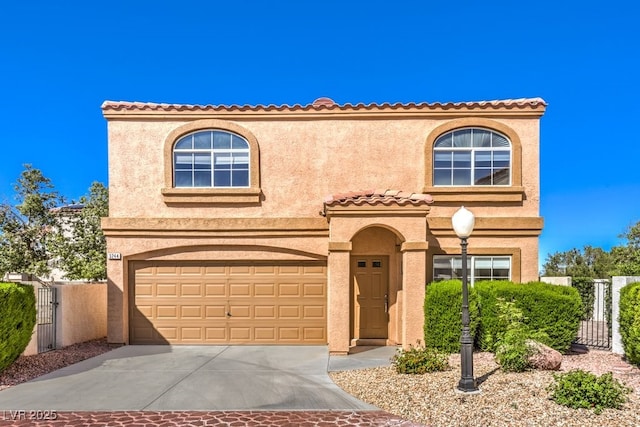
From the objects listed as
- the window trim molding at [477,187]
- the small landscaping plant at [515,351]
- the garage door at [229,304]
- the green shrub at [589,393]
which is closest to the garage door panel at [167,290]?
the garage door at [229,304]

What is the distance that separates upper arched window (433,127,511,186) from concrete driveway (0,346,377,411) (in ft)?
19.8

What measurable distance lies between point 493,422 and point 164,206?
987 cm

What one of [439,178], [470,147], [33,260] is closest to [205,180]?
[439,178]

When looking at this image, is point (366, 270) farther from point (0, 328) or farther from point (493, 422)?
point (0, 328)

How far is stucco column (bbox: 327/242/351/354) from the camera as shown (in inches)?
422

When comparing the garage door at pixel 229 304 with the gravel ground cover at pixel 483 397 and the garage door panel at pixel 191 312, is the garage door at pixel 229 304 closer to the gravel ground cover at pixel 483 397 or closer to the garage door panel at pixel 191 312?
the garage door panel at pixel 191 312

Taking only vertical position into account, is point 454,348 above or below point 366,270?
below

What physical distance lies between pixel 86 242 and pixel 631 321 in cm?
1652

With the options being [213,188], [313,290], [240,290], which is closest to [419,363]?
[313,290]

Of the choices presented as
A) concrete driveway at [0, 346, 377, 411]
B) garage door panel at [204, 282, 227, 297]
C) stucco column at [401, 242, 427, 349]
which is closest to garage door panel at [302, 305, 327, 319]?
concrete driveway at [0, 346, 377, 411]

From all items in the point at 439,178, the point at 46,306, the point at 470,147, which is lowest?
the point at 46,306

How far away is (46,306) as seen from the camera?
11.5 meters

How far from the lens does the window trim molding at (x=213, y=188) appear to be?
41.1 feet

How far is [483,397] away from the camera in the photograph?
7059 millimetres
